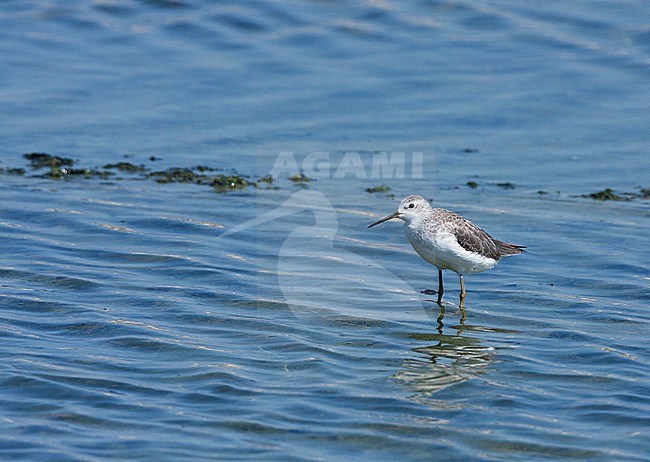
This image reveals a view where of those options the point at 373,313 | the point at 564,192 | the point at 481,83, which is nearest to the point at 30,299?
the point at 373,313

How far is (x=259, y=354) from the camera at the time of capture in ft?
27.0

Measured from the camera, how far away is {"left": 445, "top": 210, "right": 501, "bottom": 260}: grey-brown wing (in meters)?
9.99

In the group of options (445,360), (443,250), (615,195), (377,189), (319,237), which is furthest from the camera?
(377,189)

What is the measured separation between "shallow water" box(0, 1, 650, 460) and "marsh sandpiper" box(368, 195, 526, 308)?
13.3 inches

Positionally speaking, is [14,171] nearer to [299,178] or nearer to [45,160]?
[45,160]

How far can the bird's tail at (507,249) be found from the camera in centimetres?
1041

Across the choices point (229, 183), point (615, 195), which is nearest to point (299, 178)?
point (229, 183)

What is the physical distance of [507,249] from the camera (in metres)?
10.5

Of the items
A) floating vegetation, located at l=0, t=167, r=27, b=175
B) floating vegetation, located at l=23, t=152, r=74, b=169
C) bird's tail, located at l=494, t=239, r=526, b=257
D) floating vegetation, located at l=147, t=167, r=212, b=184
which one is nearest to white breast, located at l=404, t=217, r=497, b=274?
bird's tail, located at l=494, t=239, r=526, b=257

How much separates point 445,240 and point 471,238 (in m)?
0.32

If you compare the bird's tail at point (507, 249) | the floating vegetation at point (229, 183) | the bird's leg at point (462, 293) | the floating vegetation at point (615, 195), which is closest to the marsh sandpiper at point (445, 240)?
the bird's leg at point (462, 293)

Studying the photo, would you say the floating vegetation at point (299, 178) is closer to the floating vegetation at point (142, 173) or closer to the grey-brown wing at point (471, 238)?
the floating vegetation at point (142, 173)

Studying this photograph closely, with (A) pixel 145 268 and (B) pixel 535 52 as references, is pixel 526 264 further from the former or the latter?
(B) pixel 535 52

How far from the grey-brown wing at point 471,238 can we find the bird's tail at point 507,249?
2.6 inches
